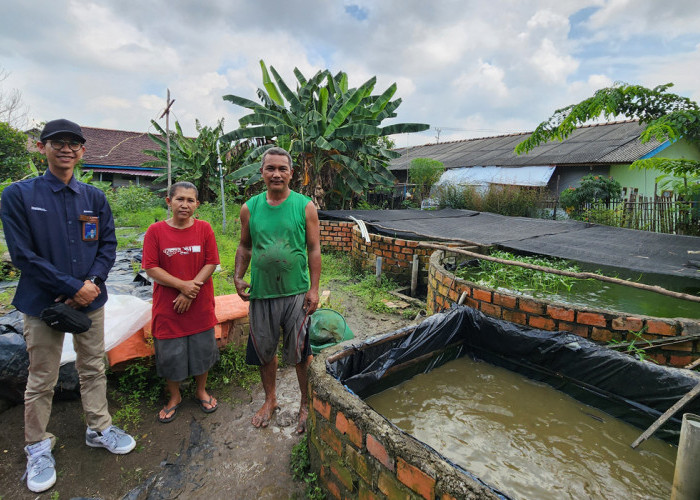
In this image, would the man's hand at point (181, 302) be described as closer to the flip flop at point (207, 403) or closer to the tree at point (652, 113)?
the flip flop at point (207, 403)

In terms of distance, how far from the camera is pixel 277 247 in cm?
218

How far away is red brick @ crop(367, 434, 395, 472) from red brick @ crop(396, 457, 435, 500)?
0.13 ft

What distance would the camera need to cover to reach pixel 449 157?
57.7 feet

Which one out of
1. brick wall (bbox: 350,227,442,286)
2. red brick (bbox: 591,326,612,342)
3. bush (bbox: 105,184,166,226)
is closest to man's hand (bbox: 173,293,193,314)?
red brick (bbox: 591,326,612,342)

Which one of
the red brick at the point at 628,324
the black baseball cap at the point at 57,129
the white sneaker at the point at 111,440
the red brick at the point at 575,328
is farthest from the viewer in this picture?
the red brick at the point at 575,328

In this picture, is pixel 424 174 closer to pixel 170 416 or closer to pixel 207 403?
pixel 207 403

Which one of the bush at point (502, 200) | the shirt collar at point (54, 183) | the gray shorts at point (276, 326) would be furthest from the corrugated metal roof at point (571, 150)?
the shirt collar at point (54, 183)

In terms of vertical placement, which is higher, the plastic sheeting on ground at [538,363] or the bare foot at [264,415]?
the plastic sheeting on ground at [538,363]

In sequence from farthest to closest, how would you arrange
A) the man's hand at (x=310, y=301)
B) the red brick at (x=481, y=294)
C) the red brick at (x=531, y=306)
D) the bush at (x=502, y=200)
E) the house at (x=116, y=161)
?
the house at (x=116, y=161) → the bush at (x=502, y=200) → the red brick at (x=481, y=294) → the red brick at (x=531, y=306) → the man's hand at (x=310, y=301)

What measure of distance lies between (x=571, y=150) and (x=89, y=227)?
1462 centimetres

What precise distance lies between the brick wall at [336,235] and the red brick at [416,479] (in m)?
5.83

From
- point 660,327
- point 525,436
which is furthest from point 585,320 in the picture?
point 525,436

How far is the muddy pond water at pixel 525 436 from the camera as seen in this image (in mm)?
1720

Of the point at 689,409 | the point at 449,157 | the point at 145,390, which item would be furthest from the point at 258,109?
the point at 449,157
